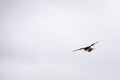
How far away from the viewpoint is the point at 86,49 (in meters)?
112

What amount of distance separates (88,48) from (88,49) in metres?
0.76

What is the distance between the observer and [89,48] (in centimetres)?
11325

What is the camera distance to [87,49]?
369 ft

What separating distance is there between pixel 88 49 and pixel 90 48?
1.20 m

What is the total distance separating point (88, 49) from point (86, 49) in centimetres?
74

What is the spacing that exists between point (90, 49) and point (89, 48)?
24.6 inches

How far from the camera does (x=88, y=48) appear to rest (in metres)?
113

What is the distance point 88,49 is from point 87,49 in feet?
1.22

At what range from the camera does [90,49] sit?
113 meters

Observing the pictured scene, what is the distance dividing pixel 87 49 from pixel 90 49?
1146mm

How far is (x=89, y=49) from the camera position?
370ft

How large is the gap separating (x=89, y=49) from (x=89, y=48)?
0.71 m

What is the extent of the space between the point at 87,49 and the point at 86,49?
371mm
